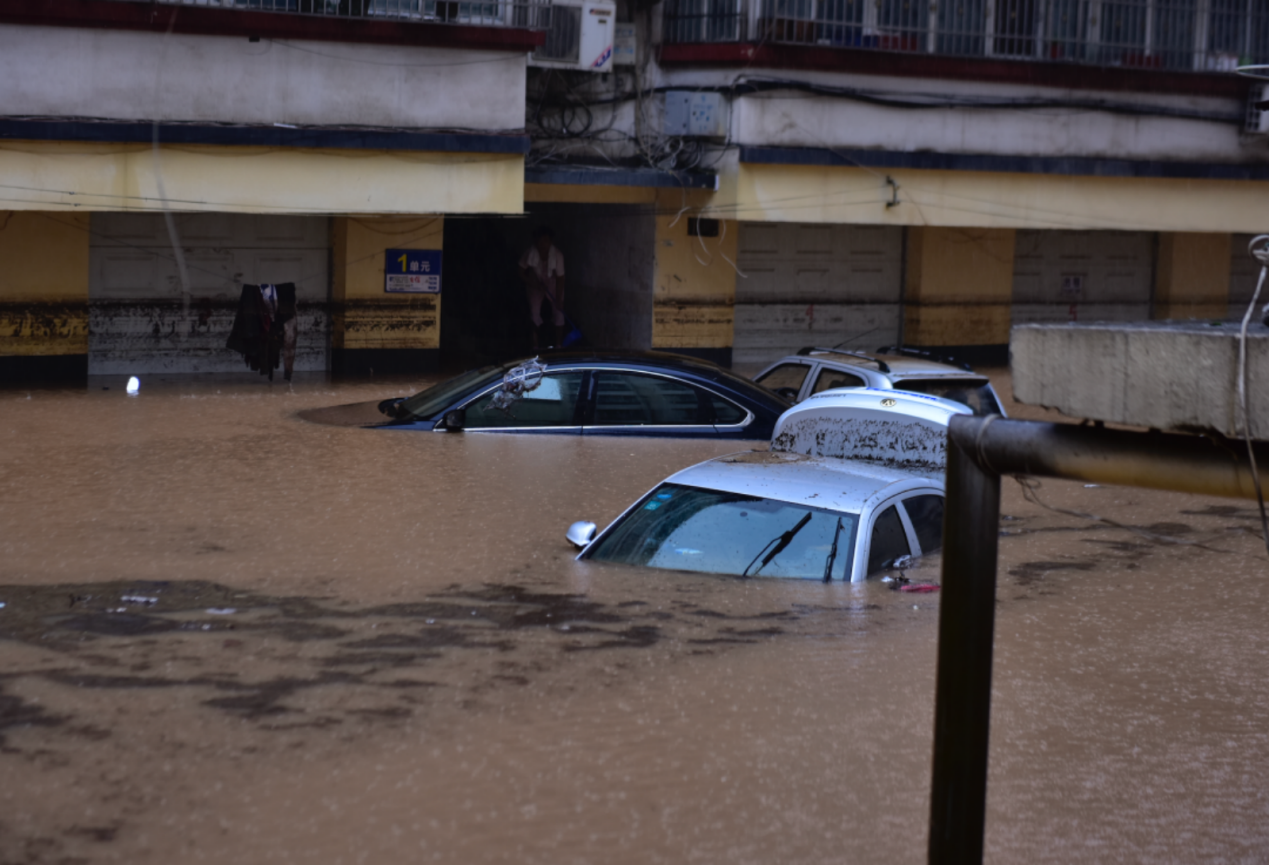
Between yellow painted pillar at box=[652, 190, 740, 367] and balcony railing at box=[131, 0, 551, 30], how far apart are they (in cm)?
341

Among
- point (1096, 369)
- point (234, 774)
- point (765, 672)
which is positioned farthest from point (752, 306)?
point (1096, 369)

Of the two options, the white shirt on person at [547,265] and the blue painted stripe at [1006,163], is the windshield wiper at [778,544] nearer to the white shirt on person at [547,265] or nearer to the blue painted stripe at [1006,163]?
the blue painted stripe at [1006,163]

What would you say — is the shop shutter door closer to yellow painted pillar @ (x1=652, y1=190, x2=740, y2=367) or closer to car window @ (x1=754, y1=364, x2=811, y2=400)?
yellow painted pillar @ (x1=652, y1=190, x2=740, y2=367)

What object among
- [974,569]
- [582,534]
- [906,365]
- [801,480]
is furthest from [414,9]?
[974,569]

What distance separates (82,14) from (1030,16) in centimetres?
1065

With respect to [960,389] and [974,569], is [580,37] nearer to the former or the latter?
[960,389]

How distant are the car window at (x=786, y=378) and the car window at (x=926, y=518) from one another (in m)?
4.45

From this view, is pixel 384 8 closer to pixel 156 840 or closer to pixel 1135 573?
pixel 1135 573

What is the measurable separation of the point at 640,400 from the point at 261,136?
5.61 meters

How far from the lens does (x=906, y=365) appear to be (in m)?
11.8

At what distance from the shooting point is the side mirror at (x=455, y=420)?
37.0 feet

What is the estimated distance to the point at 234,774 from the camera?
210 inches

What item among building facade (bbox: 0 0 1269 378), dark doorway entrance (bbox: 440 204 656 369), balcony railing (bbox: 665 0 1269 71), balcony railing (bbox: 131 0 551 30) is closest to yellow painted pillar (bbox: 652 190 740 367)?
building facade (bbox: 0 0 1269 378)

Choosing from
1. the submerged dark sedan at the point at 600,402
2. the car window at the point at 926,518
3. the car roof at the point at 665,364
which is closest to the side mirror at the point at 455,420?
the submerged dark sedan at the point at 600,402
